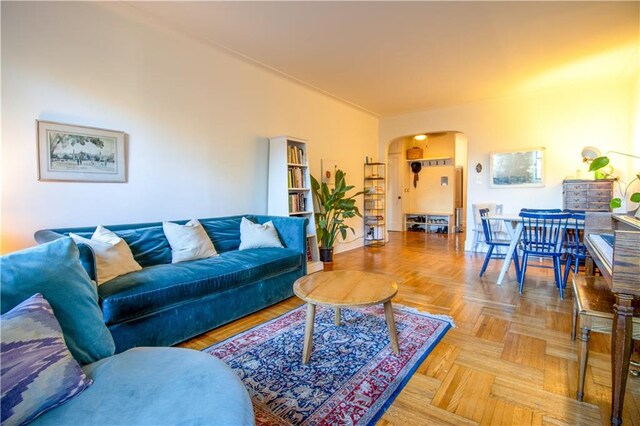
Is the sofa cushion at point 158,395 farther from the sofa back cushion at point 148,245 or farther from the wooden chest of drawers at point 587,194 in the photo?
the wooden chest of drawers at point 587,194

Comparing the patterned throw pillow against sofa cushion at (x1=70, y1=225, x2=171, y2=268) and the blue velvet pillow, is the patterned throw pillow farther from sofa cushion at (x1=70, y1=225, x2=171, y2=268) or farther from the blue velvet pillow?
sofa cushion at (x1=70, y1=225, x2=171, y2=268)

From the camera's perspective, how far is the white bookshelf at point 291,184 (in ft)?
12.6

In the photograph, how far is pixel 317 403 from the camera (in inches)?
61.9

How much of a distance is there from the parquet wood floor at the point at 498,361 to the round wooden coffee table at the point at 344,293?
42 cm

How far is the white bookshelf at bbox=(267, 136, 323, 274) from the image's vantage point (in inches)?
151

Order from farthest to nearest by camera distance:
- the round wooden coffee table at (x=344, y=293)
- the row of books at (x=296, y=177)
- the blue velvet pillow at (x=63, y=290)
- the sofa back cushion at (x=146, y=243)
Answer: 1. the row of books at (x=296, y=177)
2. the sofa back cushion at (x=146, y=243)
3. the round wooden coffee table at (x=344, y=293)
4. the blue velvet pillow at (x=63, y=290)

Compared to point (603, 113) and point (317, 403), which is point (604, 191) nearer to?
point (603, 113)

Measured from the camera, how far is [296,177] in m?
4.02

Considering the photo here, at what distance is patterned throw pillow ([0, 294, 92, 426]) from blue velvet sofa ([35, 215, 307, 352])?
80 cm

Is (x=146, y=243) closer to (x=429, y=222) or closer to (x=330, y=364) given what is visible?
(x=330, y=364)

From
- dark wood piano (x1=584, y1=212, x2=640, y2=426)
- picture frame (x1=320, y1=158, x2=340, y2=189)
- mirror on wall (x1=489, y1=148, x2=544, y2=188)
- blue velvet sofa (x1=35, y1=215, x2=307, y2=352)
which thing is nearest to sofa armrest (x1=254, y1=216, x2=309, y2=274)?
blue velvet sofa (x1=35, y1=215, x2=307, y2=352)

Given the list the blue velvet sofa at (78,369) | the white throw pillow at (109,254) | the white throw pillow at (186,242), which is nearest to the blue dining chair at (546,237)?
the white throw pillow at (186,242)

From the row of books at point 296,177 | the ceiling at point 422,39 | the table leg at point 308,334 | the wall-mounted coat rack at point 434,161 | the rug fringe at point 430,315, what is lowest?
the rug fringe at point 430,315

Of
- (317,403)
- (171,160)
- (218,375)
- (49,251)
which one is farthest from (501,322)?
(171,160)
